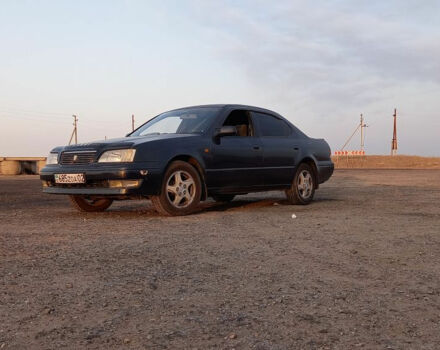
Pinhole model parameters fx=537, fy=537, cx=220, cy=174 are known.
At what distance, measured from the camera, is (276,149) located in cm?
845

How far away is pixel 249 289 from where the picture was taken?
3.13 metres

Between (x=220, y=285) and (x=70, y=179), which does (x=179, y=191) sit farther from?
(x=220, y=285)

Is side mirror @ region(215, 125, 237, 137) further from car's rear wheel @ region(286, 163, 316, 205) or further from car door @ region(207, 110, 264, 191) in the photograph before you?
car's rear wheel @ region(286, 163, 316, 205)

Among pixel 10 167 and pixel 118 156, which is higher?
pixel 118 156

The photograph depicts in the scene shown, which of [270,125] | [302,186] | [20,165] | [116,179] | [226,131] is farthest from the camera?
[20,165]

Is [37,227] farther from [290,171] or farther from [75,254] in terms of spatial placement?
[290,171]

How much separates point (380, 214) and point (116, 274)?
15.1 feet

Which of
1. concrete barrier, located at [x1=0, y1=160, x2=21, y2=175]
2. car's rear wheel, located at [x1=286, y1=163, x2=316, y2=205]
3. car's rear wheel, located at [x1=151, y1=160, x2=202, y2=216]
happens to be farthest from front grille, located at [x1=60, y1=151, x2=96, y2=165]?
concrete barrier, located at [x1=0, y1=160, x2=21, y2=175]

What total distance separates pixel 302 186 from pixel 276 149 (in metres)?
0.90

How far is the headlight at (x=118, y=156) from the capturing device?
658 cm

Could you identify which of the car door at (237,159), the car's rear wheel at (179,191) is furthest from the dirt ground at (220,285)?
the car door at (237,159)

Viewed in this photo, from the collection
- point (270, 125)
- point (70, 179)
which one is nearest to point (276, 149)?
point (270, 125)

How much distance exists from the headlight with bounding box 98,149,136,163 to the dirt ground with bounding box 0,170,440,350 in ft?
2.87

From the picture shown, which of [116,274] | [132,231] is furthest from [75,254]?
[132,231]
